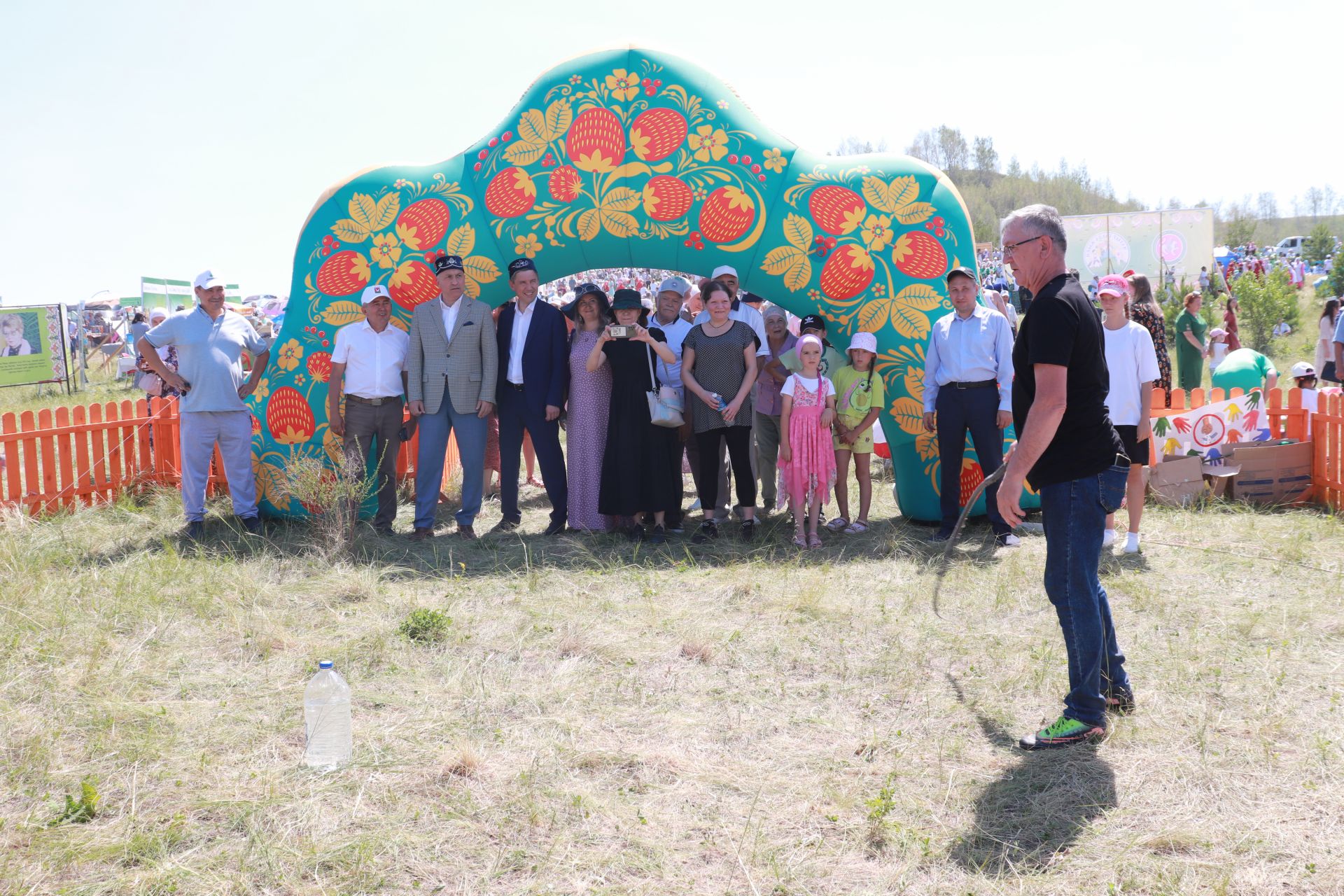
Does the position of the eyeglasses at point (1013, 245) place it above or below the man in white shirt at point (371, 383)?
above

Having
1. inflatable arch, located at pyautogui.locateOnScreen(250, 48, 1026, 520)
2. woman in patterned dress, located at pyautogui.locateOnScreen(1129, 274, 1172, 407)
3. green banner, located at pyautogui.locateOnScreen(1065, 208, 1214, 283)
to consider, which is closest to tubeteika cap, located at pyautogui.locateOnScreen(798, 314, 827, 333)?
inflatable arch, located at pyautogui.locateOnScreen(250, 48, 1026, 520)

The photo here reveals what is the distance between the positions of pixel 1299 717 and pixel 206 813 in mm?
3952

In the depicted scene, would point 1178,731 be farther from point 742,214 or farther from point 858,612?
point 742,214

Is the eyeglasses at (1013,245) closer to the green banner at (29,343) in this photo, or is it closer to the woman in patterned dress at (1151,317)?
the woman in patterned dress at (1151,317)

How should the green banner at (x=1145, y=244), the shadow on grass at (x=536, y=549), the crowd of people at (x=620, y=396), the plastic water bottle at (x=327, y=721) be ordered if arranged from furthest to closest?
the green banner at (x=1145, y=244) → the crowd of people at (x=620, y=396) → the shadow on grass at (x=536, y=549) → the plastic water bottle at (x=327, y=721)

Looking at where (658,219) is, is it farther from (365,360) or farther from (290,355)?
(290,355)

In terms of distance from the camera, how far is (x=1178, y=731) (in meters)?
3.79

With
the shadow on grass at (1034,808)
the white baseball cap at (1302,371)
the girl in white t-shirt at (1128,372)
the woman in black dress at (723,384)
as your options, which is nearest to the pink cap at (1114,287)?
the girl in white t-shirt at (1128,372)

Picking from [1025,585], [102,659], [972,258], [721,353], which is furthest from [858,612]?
[102,659]

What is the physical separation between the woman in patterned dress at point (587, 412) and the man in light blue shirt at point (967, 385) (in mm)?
2263

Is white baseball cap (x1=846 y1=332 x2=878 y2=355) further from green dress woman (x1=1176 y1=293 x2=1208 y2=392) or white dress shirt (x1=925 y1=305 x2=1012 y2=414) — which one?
green dress woman (x1=1176 y1=293 x2=1208 y2=392)

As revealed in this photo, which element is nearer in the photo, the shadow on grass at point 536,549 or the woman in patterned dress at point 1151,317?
the shadow on grass at point 536,549

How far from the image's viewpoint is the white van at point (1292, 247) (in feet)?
129

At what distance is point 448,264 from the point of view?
711cm
